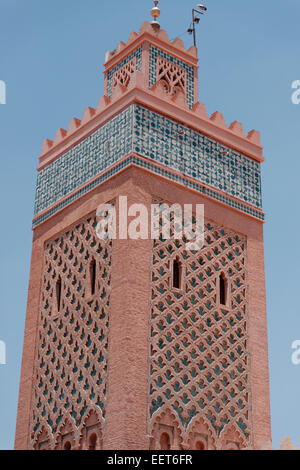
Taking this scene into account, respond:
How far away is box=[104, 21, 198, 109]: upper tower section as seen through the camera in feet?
36.3

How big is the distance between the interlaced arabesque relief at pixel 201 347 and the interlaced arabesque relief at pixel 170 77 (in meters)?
1.97

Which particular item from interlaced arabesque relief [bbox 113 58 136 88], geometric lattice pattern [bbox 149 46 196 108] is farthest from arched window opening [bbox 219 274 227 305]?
interlaced arabesque relief [bbox 113 58 136 88]

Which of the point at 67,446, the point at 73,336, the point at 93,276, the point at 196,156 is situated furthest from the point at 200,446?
the point at 196,156

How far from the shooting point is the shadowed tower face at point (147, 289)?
29.6 ft

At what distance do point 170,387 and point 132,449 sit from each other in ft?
2.85

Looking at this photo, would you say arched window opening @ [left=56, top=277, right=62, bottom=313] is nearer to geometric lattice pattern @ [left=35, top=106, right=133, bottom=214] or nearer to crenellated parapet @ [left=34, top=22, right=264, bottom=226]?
crenellated parapet @ [left=34, top=22, right=264, bottom=226]

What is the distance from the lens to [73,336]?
978 cm

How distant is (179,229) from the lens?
9875 mm

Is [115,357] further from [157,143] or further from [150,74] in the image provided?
[150,74]

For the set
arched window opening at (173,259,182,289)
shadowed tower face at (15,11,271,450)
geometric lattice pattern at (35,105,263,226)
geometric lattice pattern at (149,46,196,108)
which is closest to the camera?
shadowed tower face at (15,11,271,450)

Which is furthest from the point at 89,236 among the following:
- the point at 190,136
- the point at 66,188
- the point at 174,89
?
the point at 174,89

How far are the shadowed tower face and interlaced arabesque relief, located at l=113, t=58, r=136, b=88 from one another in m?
0.03

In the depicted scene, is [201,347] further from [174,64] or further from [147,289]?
[174,64]

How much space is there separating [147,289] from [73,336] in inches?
42.1
